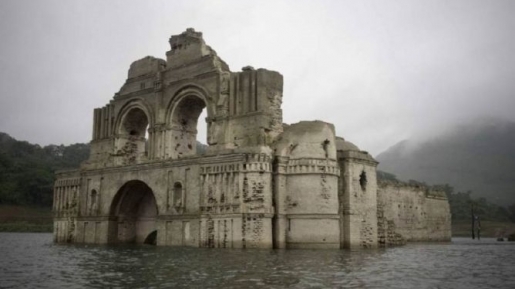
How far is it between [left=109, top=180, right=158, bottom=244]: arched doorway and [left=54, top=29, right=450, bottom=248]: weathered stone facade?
2.6 inches

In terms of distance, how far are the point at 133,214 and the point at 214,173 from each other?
10.2 meters

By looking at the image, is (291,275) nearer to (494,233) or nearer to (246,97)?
(246,97)

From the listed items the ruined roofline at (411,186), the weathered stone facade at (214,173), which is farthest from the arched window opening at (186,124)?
the ruined roofline at (411,186)

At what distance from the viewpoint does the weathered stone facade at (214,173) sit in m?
27.1

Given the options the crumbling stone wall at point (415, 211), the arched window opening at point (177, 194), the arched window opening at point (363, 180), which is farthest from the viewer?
the crumbling stone wall at point (415, 211)

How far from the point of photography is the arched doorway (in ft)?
113

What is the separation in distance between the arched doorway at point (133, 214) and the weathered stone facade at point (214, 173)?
0.07 m

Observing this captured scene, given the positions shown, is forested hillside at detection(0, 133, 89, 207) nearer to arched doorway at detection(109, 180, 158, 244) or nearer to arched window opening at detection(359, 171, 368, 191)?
arched doorway at detection(109, 180, 158, 244)

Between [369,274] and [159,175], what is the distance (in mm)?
18651

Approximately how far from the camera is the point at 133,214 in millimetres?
35594

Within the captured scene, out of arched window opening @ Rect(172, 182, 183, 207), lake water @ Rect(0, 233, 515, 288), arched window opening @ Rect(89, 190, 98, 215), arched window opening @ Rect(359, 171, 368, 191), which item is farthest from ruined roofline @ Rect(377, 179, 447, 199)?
lake water @ Rect(0, 233, 515, 288)

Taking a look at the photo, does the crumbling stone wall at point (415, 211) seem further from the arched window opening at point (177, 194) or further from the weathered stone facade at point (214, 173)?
the arched window opening at point (177, 194)

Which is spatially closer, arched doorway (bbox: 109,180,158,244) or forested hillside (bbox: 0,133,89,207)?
arched doorway (bbox: 109,180,158,244)

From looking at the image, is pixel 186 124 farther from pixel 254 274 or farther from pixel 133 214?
pixel 254 274
